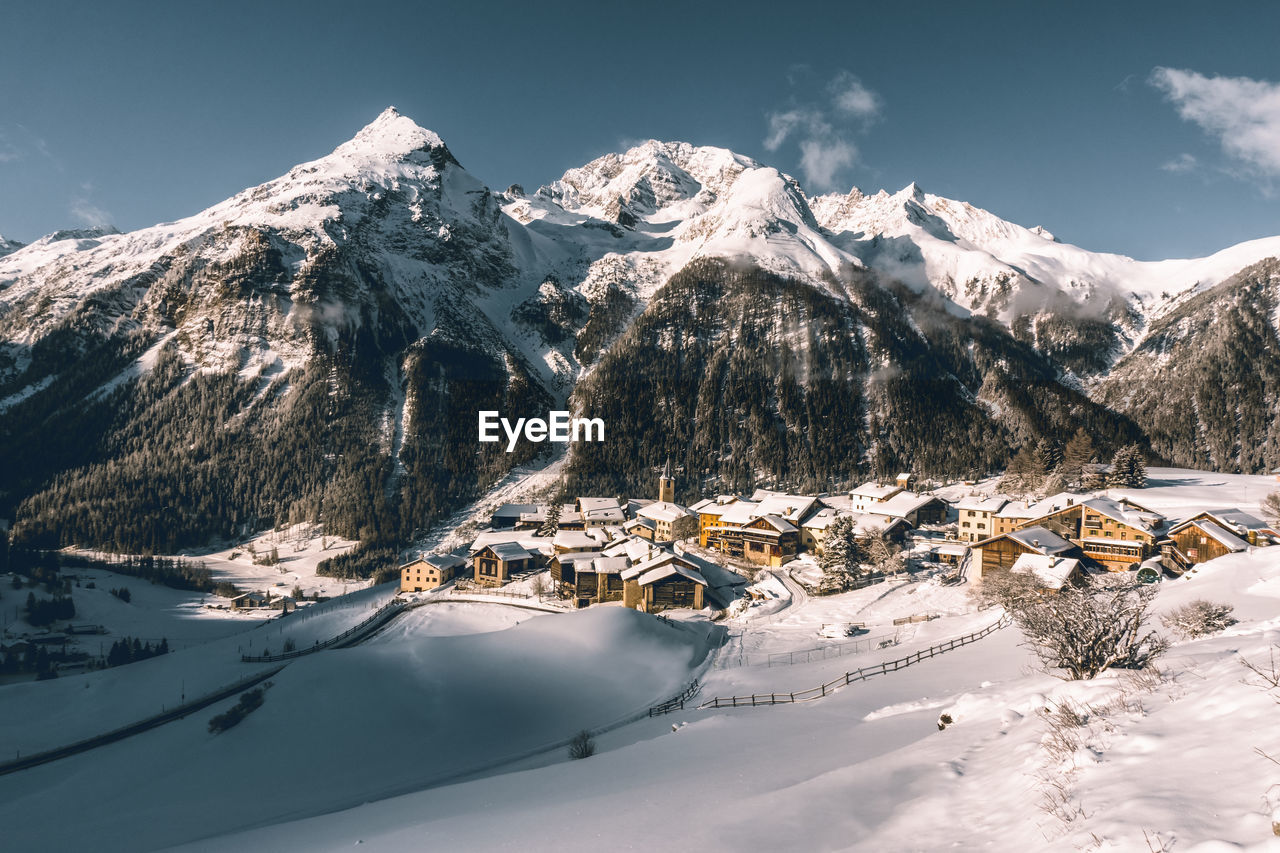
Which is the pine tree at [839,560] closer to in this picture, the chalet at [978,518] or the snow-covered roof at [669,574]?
the snow-covered roof at [669,574]

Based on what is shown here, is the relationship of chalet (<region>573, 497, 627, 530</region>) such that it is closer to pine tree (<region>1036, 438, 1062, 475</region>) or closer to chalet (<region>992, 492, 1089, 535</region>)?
chalet (<region>992, 492, 1089, 535</region>)

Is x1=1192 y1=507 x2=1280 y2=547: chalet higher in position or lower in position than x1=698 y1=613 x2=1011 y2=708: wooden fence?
higher

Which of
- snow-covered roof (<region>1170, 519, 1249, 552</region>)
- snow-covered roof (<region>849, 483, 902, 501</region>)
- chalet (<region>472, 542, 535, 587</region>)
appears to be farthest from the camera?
snow-covered roof (<region>849, 483, 902, 501</region>)

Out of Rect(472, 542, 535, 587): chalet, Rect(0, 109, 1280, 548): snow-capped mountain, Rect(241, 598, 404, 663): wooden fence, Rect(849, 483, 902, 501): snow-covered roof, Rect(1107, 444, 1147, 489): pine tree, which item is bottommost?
Rect(241, 598, 404, 663): wooden fence

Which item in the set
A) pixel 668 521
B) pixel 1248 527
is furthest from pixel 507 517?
pixel 1248 527

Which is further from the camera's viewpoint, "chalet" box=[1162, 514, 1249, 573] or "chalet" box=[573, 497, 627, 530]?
"chalet" box=[573, 497, 627, 530]

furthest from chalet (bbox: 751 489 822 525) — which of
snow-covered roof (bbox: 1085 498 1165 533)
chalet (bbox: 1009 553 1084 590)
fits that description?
snow-covered roof (bbox: 1085 498 1165 533)

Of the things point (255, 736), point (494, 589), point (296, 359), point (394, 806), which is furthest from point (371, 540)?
point (394, 806)

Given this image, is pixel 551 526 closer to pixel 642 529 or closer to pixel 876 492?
pixel 642 529

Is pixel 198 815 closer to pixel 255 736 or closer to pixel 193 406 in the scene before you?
pixel 255 736
